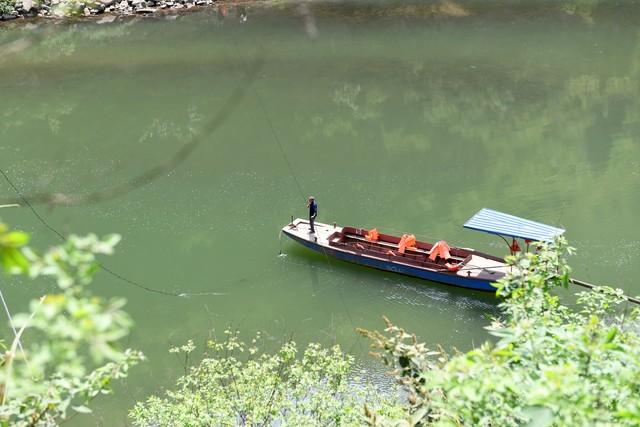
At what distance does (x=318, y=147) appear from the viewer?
2269 centimetres

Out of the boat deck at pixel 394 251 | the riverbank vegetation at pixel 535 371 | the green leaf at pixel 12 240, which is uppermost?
the green leaf at pixel 12 240

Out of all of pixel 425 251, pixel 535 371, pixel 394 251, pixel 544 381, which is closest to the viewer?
pixel 544 381

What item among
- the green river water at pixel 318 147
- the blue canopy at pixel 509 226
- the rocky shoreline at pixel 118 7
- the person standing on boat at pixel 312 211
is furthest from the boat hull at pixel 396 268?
the rocky shoreline at pixel 118 7

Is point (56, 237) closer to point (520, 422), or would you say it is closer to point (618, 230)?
point (618, 230)

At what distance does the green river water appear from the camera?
15461mm

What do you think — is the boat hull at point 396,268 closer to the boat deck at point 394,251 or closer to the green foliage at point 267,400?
the boat deck at point 394,251

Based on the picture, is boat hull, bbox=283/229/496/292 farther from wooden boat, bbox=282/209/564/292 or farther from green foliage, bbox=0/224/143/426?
green foliage, bbox=0/224/143/426

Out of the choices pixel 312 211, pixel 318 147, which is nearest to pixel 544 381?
pixel 312 211

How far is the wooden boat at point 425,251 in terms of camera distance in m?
14.9

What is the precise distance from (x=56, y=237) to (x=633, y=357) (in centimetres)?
1609

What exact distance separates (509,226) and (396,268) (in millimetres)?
2382

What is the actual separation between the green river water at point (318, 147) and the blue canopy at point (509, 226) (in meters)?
1.29

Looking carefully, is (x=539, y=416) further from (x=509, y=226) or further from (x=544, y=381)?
(x=509, y=226)

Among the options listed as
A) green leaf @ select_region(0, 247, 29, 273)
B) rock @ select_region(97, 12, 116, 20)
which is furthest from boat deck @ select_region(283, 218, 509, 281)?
rock @ select_region(97, 12, 116, 20)
